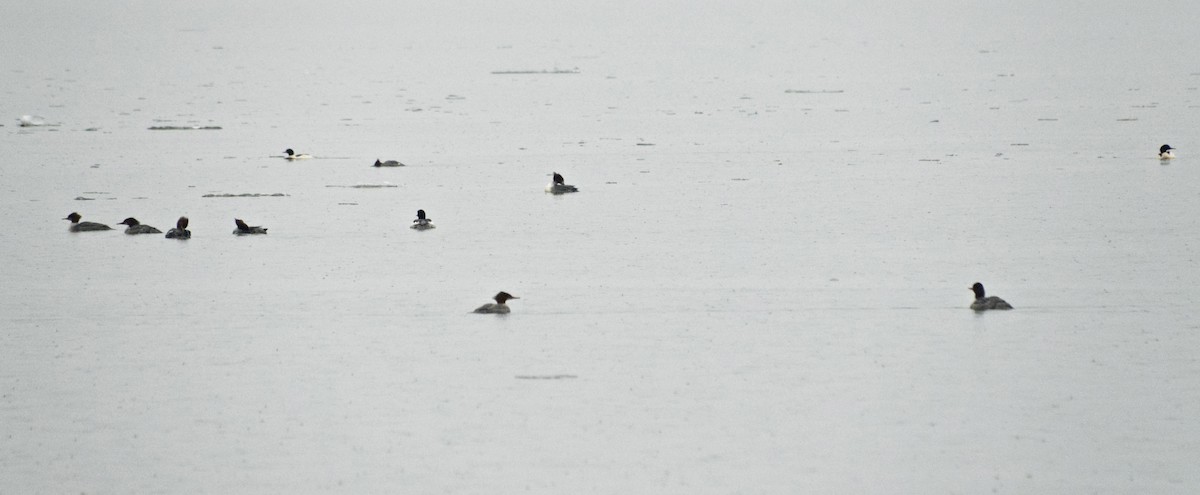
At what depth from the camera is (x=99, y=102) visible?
51.6 meters

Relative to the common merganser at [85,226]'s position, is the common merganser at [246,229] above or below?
above

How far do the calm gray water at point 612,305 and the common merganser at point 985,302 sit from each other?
0.74 feet

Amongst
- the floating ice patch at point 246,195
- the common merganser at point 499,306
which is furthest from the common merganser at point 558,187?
the common merganser at point 499,306

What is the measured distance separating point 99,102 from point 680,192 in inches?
1167

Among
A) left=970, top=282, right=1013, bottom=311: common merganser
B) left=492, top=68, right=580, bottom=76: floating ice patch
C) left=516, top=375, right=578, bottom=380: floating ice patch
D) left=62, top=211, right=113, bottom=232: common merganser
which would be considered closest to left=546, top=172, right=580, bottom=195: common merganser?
left=62, top=211, right=113, bottom=232: common merganser

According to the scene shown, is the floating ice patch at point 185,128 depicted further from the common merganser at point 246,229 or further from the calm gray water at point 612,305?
the common merganser at point 246,229

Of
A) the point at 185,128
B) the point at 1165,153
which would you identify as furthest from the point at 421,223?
the point at 185,128

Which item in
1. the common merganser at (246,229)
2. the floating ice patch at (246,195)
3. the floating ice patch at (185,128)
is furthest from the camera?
the floating ice patch at (185,128)

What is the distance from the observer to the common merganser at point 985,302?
17.3 m

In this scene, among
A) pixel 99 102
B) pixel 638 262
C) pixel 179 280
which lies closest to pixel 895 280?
pixel 638 262

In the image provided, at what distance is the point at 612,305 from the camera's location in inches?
705

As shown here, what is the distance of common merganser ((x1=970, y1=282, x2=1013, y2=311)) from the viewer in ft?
56.9

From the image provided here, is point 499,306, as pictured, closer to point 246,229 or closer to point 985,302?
point 985,302

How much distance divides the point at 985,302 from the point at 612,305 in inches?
161
